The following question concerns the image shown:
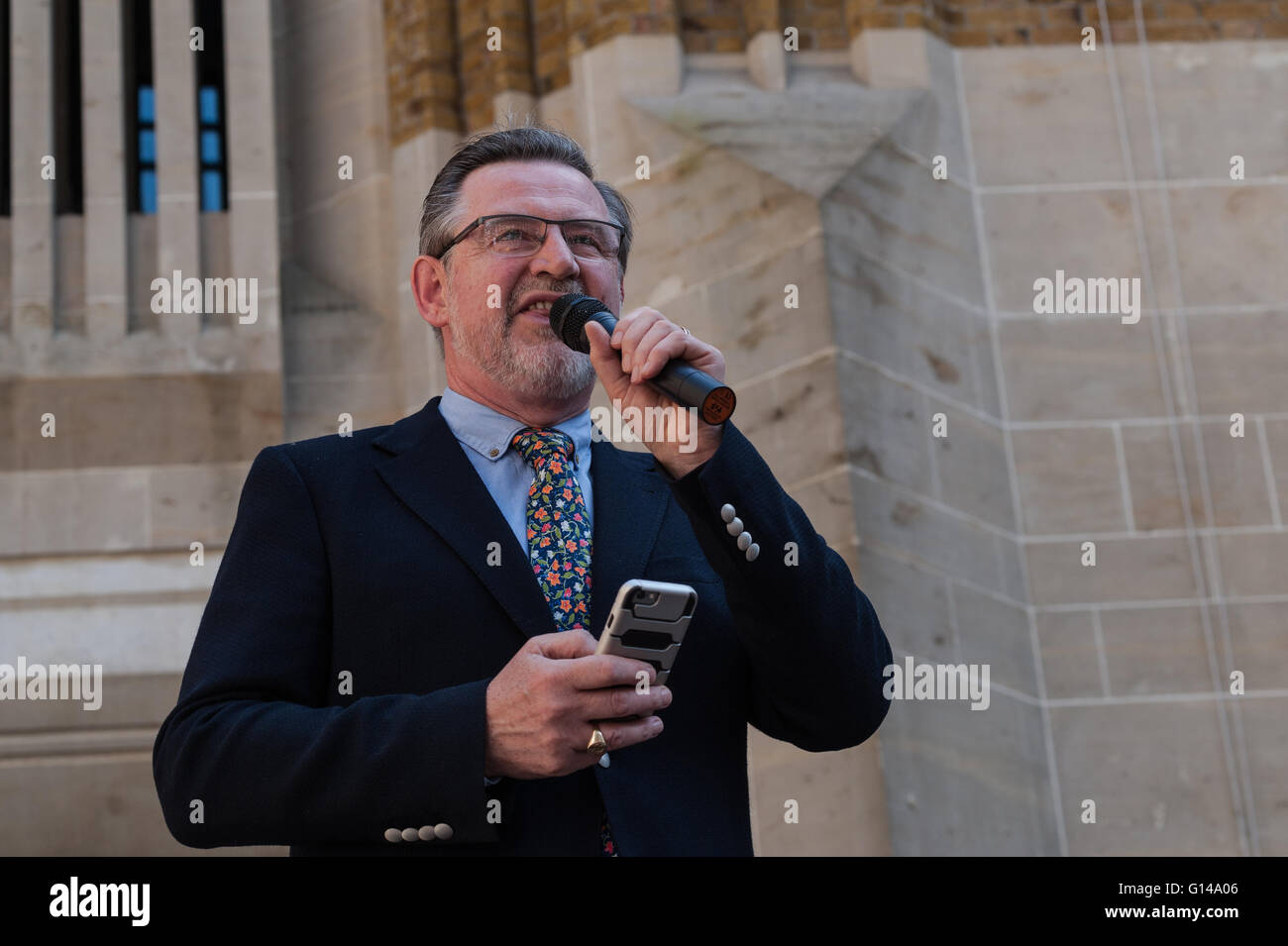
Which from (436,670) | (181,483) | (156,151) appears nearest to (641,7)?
(156,151)

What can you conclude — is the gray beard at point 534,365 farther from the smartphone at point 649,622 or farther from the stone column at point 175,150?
the stone column at point 175,150

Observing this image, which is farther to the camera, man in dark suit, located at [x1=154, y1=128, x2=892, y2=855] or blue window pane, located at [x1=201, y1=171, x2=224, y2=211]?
blue window pane, located at [x1=201, y1=171, x2=224, y2=211]

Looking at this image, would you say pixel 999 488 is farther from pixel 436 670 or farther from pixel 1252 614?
pixel 436 670

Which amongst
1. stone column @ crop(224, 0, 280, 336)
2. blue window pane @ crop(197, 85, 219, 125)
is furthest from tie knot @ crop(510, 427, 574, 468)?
blue window pane @ crop(197, 85, 219, 125)

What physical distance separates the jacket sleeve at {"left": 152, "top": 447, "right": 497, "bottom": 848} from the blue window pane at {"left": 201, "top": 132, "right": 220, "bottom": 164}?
139 inches

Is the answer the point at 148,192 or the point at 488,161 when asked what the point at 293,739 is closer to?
the point at 488,161

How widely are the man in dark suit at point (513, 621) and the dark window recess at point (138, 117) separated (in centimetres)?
323

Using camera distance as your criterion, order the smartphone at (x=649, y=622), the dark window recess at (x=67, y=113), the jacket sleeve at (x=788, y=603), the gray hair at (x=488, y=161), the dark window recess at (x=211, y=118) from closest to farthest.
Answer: the smartphone at (x=649, y=622) → the jacket sleeve at (x=788, y=603) → the gray hair at (x=488, y=161) → the dark window recess at (x=67, y=113) → the dark window recess at (x=211, y=118)

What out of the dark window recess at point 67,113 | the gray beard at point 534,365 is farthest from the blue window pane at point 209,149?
the gray beard at point 534,365

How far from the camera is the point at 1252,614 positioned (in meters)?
4.36

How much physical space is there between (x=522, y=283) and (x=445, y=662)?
55cm

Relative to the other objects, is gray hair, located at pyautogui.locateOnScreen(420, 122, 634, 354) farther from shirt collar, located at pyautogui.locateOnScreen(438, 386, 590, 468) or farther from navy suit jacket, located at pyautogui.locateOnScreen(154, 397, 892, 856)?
navy suit jacket, located at pyautogui.locateOnScreen(154, 397, 892, 856)

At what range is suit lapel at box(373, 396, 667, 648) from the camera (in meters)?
1.85

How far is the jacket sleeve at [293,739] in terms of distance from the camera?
164 centimetres
